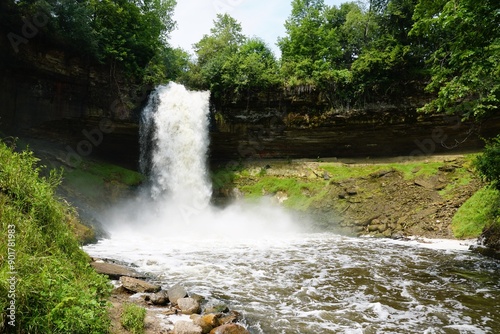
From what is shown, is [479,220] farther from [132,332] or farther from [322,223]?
[132,332]

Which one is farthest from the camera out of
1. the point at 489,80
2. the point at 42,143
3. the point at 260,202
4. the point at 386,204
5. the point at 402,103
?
the point at 260,202

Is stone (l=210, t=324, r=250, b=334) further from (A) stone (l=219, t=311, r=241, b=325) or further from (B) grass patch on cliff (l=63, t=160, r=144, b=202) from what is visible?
(B) grass patch on cliff (l=63, t=160, r=144, b=202)

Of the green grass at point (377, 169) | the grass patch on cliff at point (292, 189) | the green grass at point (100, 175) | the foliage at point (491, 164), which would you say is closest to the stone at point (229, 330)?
the foliage at point (491, 164)

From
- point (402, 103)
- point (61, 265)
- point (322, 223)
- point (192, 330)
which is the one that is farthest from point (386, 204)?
point (61, 265)

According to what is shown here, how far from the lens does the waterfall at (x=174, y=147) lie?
795 inches

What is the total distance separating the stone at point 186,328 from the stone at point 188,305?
752 mm

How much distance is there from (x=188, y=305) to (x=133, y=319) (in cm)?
128

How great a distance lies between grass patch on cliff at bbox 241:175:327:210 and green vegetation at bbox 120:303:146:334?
15.3 meters

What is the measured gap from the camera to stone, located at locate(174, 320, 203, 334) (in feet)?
14.4

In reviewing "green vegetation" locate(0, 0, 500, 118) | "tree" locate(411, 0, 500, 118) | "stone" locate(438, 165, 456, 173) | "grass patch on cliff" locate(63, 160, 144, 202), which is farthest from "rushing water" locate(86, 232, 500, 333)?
"green vegetation" locate(0, 0, 500, 118)

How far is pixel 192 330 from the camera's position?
4.43 metres

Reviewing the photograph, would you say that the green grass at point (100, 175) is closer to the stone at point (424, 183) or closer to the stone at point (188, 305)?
the stone at point (188, 305)

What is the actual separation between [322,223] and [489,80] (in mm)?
10749

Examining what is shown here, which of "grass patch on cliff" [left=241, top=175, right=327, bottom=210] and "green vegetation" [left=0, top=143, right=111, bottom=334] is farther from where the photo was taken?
"grass patch on cliff" [left=241, top=175, right=327, bottom=210]
